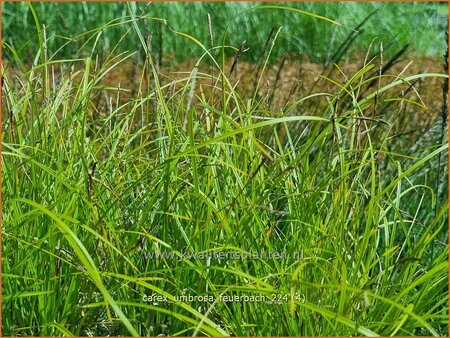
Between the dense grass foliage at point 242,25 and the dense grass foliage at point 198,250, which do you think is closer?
the dense grass foliage at point 198,250

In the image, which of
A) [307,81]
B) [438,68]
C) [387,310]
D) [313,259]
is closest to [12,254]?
[313,259]

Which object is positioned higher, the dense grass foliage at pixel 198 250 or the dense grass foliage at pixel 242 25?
the dense grass foliage at pixel 198 250

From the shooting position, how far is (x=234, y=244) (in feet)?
7.47

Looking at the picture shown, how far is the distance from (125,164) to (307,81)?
6.67 feet

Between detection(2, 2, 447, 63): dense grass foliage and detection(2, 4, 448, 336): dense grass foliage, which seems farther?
detection(2, 2, 447, 63): dense grass foliage

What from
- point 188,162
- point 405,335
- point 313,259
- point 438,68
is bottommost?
point 438,68

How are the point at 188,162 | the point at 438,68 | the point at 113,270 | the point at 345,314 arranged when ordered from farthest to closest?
the point at 438,68, the point at 188,162, the point at 113,270, the point at 345,314

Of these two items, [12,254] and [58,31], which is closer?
[12,254]

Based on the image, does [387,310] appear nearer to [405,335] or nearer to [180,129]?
[405,335]

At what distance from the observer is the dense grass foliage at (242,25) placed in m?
5.46

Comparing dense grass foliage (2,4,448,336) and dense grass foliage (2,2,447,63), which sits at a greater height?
dense grass foliage (2,4,448,336)

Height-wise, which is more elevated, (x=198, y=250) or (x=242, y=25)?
(x=198, y=250)

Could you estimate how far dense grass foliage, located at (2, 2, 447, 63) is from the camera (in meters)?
5.46

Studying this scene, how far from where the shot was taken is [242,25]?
570cm
